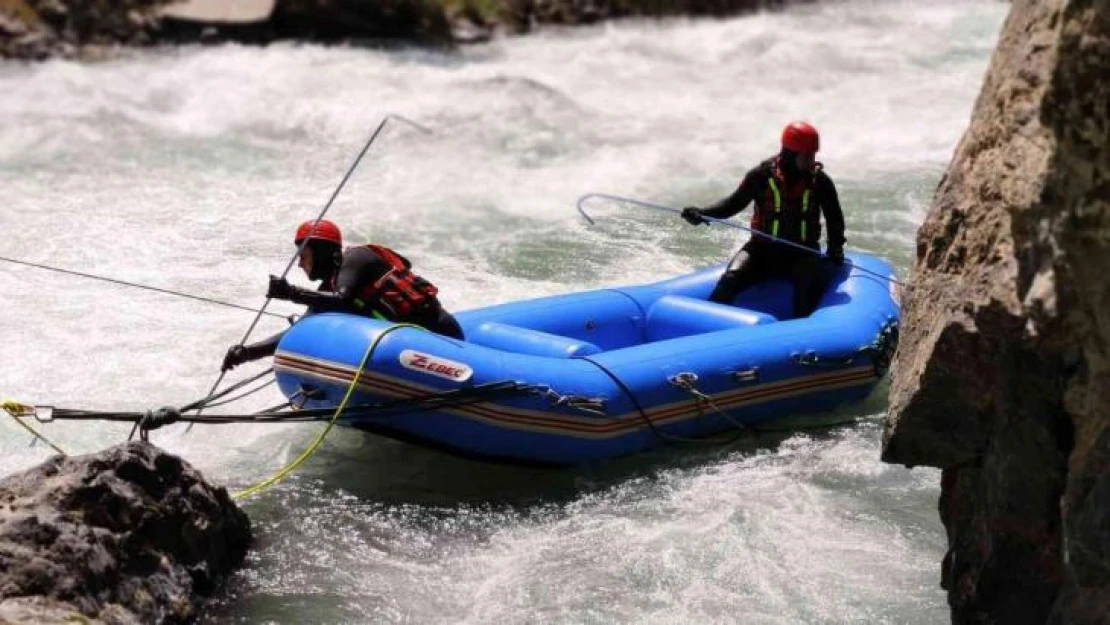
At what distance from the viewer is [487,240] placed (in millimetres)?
10297

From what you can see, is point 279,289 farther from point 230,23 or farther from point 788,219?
point 230,23

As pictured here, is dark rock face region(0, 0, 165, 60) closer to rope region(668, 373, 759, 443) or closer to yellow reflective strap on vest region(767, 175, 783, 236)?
yellow reflective strap on vest region(767, 175, 783, 236)

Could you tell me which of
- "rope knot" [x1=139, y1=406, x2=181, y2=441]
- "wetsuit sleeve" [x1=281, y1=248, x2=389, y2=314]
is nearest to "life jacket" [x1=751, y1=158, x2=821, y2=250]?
"wetsuit sleeve" [x1=281, y1=248, x2=389, y2=314]

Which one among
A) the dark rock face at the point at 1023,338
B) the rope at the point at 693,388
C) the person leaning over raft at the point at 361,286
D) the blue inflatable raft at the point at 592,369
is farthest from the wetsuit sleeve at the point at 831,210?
the dark rock face at the point at 1023,338

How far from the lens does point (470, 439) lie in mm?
6551

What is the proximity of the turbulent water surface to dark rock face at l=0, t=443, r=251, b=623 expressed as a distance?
0.21m

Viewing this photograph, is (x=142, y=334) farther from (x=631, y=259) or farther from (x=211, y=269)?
(x=631, y=259)

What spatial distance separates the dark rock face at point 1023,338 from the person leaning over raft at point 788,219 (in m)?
3.56

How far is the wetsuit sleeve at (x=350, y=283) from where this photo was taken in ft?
22.0

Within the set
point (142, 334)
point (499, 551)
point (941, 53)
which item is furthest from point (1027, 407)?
point (941, 53)

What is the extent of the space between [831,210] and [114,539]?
4279 millimetres

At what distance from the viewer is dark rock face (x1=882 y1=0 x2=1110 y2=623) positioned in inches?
135

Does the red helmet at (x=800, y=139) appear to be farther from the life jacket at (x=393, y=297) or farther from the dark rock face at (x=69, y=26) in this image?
the dark rock face at (x=69, y=26)

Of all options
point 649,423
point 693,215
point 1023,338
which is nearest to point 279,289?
point 649,423
